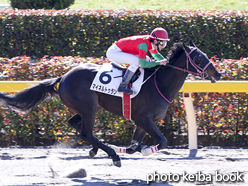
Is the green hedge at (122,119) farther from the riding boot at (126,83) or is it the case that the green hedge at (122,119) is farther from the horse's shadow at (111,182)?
the horse's shadow at (111,182)

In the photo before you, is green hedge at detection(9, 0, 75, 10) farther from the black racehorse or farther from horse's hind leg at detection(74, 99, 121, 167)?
horse's hind leg at detection(74, 99, 121, 167)

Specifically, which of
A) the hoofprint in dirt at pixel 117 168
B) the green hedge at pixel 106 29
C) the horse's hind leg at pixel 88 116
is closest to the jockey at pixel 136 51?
the horse's hind leg at pixel 88 116

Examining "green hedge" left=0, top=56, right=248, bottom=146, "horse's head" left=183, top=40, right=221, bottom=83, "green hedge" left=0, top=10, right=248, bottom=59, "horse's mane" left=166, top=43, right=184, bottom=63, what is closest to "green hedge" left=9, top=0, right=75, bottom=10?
"green hedge" left=0, top=10, right=248, bottom=59

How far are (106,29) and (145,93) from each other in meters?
4.40

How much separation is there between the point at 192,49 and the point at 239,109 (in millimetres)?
1768

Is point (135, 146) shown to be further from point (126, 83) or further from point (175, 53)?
point (175, 53)

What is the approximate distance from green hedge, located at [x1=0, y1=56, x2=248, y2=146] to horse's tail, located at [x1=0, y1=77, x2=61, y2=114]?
0.88 m

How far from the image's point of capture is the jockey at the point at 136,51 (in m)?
4.61

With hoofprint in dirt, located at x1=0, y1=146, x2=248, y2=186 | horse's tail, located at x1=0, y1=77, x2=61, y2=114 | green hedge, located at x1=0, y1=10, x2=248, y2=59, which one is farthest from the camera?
green hedge, located at x1=0, y1=10, x2=248, y2=59

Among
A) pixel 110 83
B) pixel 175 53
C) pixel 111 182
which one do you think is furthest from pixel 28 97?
pixel 175 53

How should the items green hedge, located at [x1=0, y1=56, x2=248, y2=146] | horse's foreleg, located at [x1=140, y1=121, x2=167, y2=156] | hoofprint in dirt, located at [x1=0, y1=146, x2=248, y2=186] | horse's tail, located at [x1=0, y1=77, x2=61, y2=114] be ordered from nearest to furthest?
hoofprint in dirt, located at [x1=0, y1=146, x2=248, y2=186] → horse's foreleg, located at [x1=140, y1=121, x2=167, y2=156] → horse's tail, located at [x1=0, y1=77, x2=61, y2=114] → green hedge, located at [x1=0, y1=56, x2=248, y2=146]

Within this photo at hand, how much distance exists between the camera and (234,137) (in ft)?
19.8

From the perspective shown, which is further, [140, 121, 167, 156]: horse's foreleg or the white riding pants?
the white riding pants

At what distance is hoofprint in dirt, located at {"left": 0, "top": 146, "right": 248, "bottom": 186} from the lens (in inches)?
168
